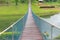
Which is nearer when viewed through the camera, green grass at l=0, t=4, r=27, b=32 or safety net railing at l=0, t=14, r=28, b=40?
safety net railing at l=0, t=14, r=28, b=40

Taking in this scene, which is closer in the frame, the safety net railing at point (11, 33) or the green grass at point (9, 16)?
the safety net railing at point (11, 33)

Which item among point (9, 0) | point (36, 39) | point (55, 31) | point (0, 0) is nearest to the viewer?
point (55, 31)

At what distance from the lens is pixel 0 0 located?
76.5 meters

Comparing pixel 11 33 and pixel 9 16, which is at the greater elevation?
pixel 11 33

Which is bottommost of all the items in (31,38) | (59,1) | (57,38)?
(59,1)

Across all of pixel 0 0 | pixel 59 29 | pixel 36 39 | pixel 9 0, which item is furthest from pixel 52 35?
pixel 9 0

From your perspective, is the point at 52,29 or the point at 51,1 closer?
the point at 52,29

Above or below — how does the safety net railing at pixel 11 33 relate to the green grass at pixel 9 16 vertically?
above

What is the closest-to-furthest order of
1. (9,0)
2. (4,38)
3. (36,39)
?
1. (4,38)
2. (36,39)
3. (9,0)

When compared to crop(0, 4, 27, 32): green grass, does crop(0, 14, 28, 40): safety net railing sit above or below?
above

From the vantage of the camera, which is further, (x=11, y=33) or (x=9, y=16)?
(x=9, y=16)

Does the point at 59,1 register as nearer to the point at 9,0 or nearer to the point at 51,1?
the point at 51,1

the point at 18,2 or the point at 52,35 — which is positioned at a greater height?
the point at 52,35

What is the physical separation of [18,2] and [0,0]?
16.8ft
